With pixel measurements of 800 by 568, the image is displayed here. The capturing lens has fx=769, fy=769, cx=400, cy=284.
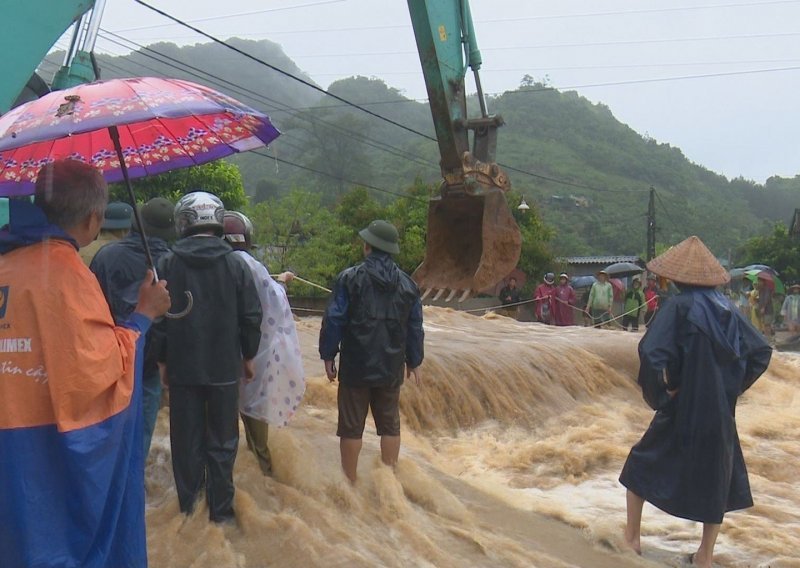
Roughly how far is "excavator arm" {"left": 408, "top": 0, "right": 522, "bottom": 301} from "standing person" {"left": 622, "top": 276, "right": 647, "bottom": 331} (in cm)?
486

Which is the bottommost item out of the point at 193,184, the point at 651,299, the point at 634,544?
the point at 634,544

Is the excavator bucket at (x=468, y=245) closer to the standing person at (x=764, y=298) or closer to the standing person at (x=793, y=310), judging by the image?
the standing person at (x=764, y=298)

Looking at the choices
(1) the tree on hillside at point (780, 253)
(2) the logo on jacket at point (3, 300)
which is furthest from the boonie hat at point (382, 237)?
(1) the tree on hillside at point (780, 253)

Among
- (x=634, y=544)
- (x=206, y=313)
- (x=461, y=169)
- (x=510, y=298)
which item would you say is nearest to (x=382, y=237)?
(x=206, y=313)

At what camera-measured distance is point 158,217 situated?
4172mm

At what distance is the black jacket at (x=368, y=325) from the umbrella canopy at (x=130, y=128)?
123 centimetres

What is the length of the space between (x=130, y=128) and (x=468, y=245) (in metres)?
7.31

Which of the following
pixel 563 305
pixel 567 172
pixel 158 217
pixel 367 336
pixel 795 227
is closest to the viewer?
pixel 158 217

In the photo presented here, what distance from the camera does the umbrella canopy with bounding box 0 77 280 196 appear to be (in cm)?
246

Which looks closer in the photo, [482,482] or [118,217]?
[118,217]

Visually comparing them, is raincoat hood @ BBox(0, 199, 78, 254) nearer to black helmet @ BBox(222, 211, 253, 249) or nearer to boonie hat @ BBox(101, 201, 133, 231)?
black helmet @ BBox(222, 211, 253, 249)

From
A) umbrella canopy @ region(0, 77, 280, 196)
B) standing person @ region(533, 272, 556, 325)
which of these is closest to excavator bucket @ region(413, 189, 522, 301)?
standing person @ region(533, 272, 556, 325)

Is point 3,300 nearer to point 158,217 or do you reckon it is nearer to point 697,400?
point 158,217

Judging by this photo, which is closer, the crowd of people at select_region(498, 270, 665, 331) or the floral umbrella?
the floral umbrella
